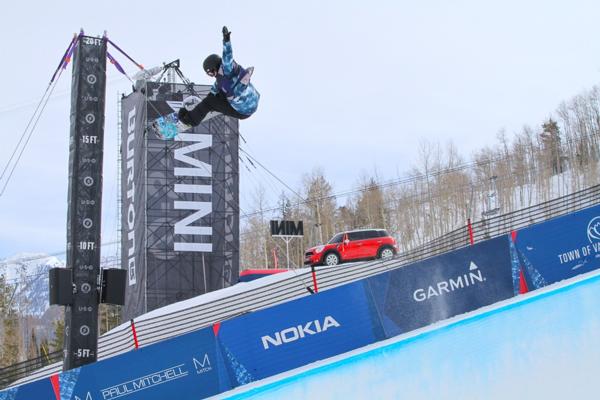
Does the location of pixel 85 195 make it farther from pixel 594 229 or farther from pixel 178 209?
pixel 178 209

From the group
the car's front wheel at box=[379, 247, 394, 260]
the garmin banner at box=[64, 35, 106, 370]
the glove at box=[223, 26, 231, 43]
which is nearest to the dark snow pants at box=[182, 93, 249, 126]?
the glove at box=[223, 26, 231, 43]

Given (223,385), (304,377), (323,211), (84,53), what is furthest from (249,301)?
(323,211)

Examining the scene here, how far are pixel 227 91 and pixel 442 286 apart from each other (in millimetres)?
4511

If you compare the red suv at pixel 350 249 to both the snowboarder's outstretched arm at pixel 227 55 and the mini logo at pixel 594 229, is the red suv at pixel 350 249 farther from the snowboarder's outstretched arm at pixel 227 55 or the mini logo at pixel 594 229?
the snowboarder's outstretched arm at pixel 227 55

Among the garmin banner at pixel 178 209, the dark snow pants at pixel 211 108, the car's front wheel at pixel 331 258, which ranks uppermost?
the garmin banner at pixel 178 209

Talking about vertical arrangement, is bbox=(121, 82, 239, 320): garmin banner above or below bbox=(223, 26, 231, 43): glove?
above

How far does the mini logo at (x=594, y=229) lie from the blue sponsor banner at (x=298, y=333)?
375 cm

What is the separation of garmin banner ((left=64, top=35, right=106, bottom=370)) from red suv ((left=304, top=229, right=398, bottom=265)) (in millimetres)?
16063

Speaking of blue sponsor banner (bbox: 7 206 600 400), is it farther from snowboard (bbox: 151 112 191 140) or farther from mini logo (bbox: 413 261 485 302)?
snowboard (bbox: 151 112 191 140)

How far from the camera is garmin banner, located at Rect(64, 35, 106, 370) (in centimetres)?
1075

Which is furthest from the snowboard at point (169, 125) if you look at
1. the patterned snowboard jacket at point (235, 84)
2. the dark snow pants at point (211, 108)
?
the patterned snowboard jacket at point (235, 84)

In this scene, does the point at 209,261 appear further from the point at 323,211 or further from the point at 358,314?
the point at 323,211

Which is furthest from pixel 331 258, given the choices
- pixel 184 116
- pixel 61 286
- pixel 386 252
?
pixel 184 116

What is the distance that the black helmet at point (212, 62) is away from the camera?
7.96m
